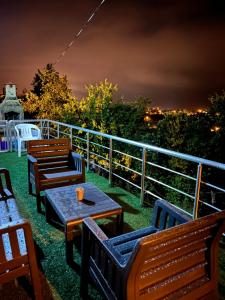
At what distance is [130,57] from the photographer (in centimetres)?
1722

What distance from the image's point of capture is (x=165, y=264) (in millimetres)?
1435

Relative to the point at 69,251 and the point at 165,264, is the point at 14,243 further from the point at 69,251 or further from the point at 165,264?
the point at 165,264

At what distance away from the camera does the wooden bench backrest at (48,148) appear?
4.01 m

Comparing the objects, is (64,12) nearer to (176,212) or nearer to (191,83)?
(176,212)

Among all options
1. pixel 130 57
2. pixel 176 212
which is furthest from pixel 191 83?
pixel 176 212

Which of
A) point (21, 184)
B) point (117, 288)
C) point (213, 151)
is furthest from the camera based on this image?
point (213, 151)

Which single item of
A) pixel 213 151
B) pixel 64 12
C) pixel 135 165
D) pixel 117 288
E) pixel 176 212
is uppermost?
pixel 64 12

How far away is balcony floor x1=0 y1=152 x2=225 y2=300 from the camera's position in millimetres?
2064

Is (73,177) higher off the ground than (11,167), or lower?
higher

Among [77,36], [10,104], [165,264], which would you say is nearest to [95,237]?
[165,264]

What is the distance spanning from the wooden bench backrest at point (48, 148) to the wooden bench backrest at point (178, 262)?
305 centimetres

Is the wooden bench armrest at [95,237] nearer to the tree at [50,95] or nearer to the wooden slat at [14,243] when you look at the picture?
the wooden slat at [14,243]

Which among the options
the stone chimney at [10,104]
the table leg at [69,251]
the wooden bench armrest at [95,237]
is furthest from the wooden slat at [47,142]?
the stone chimney at [10,104]

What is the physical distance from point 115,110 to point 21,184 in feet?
28.5
